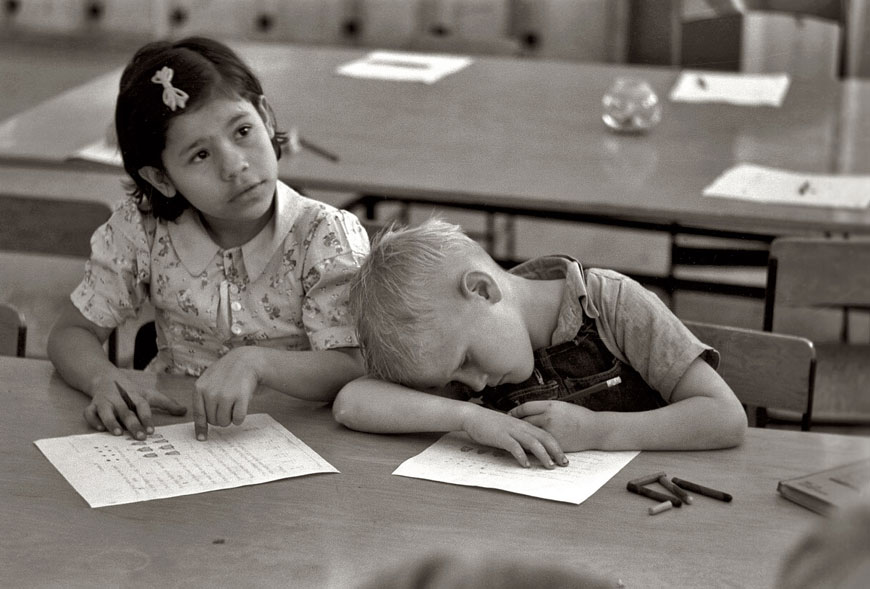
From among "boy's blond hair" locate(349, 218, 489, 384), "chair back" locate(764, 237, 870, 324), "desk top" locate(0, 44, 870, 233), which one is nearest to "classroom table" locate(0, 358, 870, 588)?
"boy's blond hair" locate(349, 218, 489, 384)

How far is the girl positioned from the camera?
1629mm

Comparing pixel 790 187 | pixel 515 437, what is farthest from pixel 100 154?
pixel 515 437

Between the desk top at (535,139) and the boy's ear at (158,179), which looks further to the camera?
the desk top at (535,139)

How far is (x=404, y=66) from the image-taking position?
3.86 m

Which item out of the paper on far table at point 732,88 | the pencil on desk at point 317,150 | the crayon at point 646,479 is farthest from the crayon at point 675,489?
the paper on far table at point 732,88

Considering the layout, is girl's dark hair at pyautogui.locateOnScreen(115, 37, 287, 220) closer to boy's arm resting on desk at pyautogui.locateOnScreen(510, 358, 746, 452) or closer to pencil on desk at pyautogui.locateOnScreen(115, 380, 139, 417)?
pencil on desk at pyautogui.locateOnScreen(115, 380, 139, 417)

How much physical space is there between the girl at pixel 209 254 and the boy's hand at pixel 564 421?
0.34m

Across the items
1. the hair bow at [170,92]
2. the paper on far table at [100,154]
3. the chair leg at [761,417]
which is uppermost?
the hair bow at [170,92]

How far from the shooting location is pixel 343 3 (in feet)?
19.8

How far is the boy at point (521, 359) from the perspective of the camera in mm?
1406

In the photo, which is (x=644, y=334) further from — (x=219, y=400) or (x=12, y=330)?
(x=12, y=330)

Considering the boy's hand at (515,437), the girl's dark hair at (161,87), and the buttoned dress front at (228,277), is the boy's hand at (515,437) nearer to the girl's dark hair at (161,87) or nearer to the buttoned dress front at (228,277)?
the buttoned dress front at (228,277)

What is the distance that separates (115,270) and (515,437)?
2.52 feet

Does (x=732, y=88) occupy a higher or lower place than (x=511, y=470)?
higher
